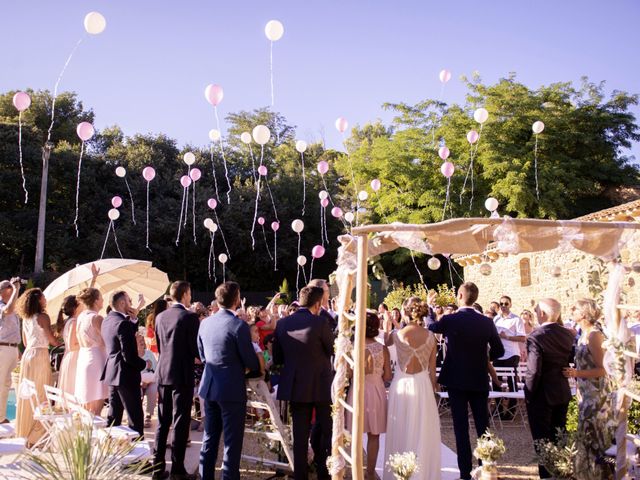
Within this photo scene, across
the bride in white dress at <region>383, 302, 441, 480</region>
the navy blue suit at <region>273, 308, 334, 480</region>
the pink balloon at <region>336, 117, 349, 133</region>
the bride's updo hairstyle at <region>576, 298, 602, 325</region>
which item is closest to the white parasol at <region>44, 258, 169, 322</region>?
the navy blue suit at <region>273, 308, 334, 480</region>

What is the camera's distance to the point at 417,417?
540 cm

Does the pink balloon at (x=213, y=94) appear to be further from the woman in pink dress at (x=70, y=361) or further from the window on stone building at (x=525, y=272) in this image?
the window on stone building at (x=525, y=272)

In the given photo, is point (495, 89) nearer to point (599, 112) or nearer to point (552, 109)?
point (552, 109)

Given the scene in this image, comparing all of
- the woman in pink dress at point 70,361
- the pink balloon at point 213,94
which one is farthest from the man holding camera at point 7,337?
the pink balloon at point 213,94

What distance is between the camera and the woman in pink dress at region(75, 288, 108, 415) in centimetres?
589

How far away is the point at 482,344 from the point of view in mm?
5488

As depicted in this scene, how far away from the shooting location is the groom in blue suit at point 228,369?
479cm

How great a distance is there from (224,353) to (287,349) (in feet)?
1.68

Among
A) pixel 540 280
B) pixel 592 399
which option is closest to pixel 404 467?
pixel 592 399

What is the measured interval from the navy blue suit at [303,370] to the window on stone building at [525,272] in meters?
13.6

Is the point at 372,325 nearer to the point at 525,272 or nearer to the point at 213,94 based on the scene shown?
the point at 213,94

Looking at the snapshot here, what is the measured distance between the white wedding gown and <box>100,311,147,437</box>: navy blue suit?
7.59ft

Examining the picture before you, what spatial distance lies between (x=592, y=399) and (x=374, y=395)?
1.85 metres

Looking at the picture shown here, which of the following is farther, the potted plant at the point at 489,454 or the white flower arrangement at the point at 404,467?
the potted plant at the point at 489,454
